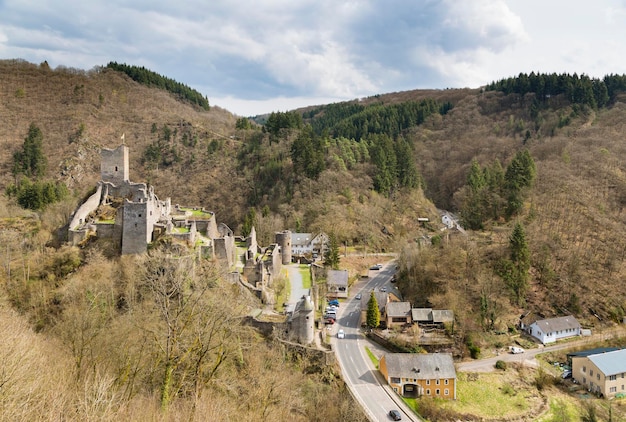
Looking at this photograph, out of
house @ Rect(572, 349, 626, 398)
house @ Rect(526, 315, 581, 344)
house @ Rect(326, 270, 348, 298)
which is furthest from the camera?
house @ Rect(326, 270, 348, 298)

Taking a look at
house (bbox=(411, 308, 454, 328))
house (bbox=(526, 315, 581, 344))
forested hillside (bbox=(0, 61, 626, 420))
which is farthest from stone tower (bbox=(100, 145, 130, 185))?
house (bbox=(526, 315, 581, 344))

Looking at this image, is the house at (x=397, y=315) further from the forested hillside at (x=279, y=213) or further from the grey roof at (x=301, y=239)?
the grey roof at (x=301, y=239)

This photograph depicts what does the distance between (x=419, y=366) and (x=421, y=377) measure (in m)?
0.85

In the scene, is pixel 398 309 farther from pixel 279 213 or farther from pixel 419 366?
pixel 279 213

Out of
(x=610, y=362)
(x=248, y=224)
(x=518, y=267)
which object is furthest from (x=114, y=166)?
(x=610, y=362)

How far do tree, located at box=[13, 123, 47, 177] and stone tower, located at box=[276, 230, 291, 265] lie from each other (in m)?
45.0

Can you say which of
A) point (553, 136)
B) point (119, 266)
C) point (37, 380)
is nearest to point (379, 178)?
point (553, 136)

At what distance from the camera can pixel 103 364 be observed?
773 inches

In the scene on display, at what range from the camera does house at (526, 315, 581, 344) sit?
3781cm

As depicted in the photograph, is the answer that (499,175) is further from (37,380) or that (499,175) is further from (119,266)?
(37,380)

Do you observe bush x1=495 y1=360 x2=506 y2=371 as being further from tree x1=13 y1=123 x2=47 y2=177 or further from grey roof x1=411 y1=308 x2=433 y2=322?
tree x1=13 y1=123 x2=47 y2=177

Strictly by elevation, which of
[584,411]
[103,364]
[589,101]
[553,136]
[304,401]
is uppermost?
[589,101]

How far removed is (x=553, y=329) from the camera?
37906 millimetres

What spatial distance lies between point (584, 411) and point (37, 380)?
3353 cm
